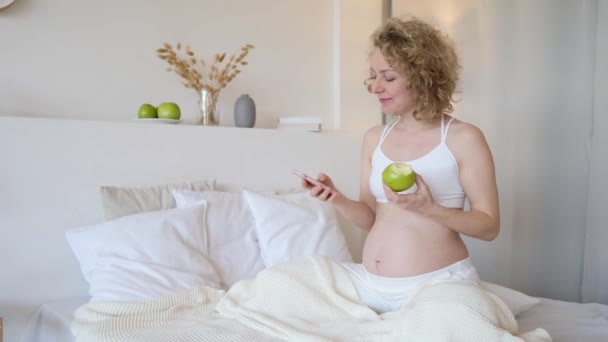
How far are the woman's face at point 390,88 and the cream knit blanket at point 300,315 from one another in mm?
530

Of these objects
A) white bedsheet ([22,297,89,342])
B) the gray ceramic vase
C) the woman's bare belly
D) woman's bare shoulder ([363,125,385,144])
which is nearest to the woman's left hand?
the woman's bare belly

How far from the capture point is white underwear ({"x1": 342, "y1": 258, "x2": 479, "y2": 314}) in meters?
1.46

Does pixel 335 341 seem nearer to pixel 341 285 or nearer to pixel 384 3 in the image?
pixel 341 285

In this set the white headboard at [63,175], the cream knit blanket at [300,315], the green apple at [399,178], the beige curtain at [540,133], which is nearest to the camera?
the cream knit blanket at [300,315]

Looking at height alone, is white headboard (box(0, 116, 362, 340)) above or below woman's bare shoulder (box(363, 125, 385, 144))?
below

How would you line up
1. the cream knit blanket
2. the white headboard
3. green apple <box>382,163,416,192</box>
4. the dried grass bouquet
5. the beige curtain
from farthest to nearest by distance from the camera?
the beige curtain < the dried grass bouquet < the white headboard < green apple <box>382,163,416,192</box> < the cream knit blanket

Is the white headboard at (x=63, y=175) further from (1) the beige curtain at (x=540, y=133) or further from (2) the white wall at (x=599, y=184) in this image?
(2) the white wall at (x=599, y=184)

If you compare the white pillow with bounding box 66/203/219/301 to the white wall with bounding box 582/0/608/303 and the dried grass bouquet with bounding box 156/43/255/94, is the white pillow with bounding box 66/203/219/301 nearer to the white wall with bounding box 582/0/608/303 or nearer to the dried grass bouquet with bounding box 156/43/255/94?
the dried grass bouquet with bounding box 156/43/255/94

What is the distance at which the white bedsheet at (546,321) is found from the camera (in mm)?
1455

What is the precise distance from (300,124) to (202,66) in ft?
1.84

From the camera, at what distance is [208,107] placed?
97.6 inches

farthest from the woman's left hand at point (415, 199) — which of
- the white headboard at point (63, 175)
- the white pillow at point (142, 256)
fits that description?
the white headboard at point (63, 175)

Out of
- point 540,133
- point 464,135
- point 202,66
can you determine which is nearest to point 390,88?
point 464,135

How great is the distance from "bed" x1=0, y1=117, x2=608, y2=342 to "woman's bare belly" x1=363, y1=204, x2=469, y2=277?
0.14 m
